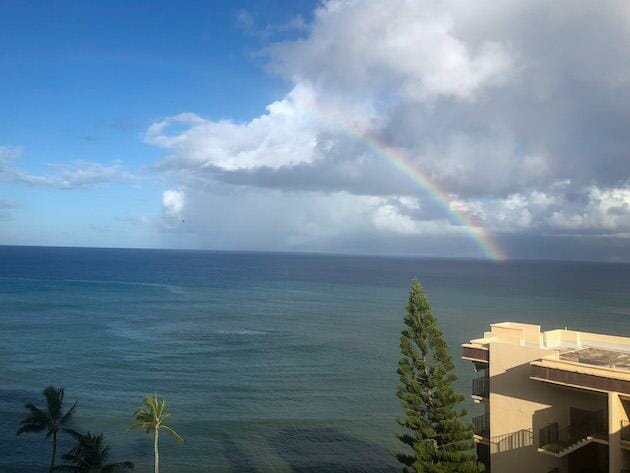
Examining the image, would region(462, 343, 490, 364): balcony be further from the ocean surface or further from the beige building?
the ocean surface

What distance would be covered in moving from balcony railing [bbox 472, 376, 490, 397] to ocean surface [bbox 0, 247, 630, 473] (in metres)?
10.5

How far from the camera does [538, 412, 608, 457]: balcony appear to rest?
1245 centimetres

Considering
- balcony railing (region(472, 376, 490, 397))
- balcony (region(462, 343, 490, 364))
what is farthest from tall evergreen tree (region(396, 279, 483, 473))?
balcony (region(462, 343, 490, 364))

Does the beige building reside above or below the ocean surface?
above

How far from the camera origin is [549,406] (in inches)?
515

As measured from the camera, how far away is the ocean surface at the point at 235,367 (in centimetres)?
2503

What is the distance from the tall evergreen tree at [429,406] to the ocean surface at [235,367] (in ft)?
26.6

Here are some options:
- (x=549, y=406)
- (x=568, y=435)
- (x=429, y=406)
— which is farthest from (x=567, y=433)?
(x=429, y=406)

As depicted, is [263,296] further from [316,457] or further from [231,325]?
[316,457]

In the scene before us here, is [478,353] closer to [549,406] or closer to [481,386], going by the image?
[481,386]

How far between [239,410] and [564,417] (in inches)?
797

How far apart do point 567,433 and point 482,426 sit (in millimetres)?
2706

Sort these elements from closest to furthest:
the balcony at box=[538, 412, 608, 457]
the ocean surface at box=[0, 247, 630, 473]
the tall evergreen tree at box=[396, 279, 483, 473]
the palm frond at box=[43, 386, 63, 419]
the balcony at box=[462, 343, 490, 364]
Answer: the balcony at box=[538, 412, 608, 457] → the balcony at box=[462, 343, 490, 364] → the tall evergreen tree at box=[396, 279, 483, 473] → the palm frond at box=[43, 386, 63, 419] → the ocean surface at box=[0, 247, 630, 473]

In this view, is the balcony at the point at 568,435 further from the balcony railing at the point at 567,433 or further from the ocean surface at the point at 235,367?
the ocean surface at the point at 235,367
